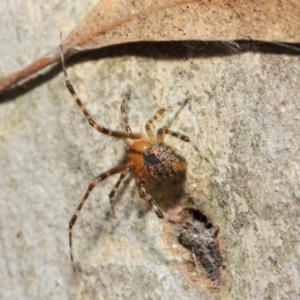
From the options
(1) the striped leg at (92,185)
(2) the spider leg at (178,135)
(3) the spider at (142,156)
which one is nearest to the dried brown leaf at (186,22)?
(3) the spider at (142,156)

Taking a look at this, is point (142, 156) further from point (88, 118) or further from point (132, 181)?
point (88, 118)

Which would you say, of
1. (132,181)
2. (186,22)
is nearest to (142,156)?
(132,181)

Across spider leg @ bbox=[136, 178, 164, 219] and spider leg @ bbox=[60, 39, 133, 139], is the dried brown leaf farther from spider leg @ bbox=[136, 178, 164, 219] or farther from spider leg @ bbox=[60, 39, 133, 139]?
spider leg @ bbox=[136, 178, 164, 219]

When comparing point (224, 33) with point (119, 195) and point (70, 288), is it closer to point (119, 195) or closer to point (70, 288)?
point (119, 195)

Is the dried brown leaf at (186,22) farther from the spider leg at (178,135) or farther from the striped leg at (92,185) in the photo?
the striped leg at (92,185)

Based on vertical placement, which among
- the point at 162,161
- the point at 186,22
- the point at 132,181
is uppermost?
the point at 186,22

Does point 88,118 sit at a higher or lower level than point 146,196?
higher
